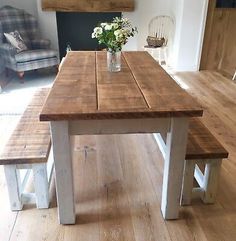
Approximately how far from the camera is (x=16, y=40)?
13.5 ft

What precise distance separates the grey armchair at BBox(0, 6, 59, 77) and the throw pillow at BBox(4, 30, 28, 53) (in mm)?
82

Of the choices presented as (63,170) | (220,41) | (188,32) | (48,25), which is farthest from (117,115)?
(220,41)

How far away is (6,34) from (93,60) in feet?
7.76

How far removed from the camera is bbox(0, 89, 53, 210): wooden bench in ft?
5.06

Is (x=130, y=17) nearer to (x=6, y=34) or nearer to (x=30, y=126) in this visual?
(x=6, y=34)

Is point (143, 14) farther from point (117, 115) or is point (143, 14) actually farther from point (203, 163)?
point (117, 115)

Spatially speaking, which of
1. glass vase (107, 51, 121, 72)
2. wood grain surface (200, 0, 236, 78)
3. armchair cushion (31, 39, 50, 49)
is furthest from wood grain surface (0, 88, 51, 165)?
wood grain surface (200, 0, 236, 78)

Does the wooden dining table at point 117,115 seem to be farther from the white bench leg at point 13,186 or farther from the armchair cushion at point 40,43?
the armchair cushion at point 40,43

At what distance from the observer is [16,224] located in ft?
5.16

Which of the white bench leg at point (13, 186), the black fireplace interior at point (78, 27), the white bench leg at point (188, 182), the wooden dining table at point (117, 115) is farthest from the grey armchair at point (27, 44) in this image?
the white bench leg at point (188, 182)

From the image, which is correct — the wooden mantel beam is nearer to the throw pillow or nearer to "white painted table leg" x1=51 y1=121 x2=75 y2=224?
the throw pillow

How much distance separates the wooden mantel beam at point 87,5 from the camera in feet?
A: 14.7

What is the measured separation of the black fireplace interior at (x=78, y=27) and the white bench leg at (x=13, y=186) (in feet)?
12.5

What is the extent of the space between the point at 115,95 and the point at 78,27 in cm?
385
